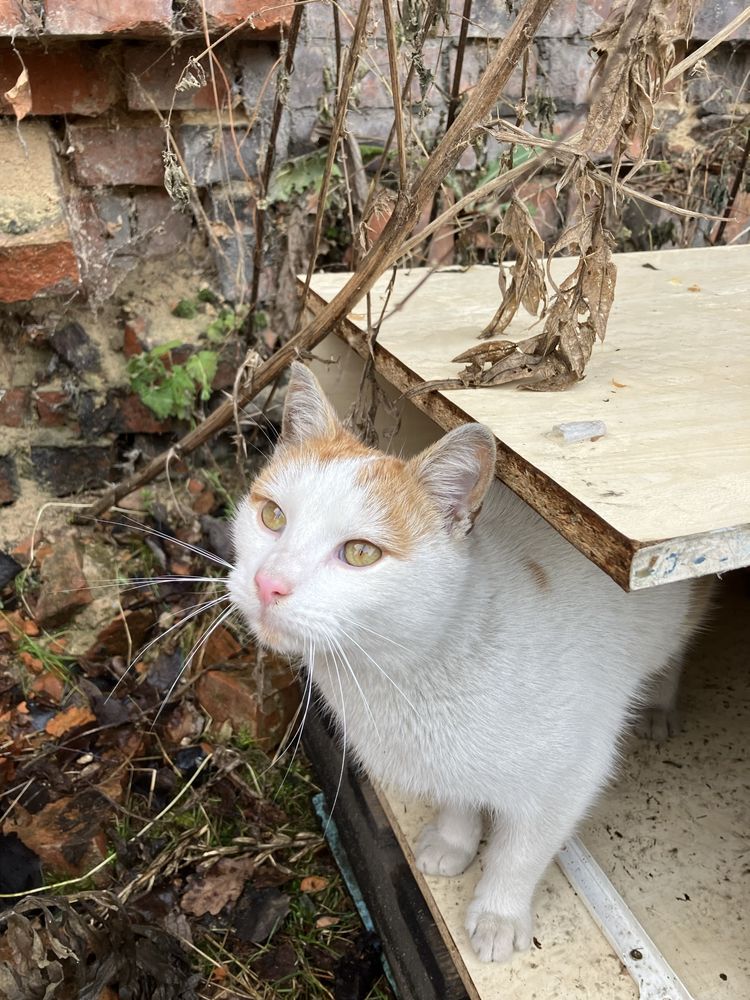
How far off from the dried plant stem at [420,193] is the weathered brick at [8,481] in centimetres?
61

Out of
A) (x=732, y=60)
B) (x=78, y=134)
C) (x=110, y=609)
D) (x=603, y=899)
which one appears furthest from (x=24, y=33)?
(x=732, y=60)

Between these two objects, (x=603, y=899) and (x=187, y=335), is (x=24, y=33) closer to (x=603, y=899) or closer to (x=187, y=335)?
(x=187, y=335)

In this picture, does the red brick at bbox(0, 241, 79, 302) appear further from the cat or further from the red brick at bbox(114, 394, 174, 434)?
the cat

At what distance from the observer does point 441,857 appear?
1.27 metres

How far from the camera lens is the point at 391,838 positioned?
1.41 meters

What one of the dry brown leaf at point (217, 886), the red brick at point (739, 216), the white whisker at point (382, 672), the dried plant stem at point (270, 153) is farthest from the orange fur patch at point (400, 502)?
the red brick at point (739, 216)

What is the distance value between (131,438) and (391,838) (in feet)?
3.41

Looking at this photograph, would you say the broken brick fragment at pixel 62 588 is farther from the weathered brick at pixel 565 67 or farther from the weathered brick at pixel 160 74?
the weathered brick at pixel 565 67

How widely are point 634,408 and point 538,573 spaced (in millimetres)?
253

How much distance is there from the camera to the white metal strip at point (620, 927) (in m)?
1.08

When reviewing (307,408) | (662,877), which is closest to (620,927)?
(662,877)

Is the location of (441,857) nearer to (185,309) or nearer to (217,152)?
(185,309)

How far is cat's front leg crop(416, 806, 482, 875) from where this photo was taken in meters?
1.27

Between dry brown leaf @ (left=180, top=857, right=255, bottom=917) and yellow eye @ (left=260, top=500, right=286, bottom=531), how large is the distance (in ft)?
2.52
